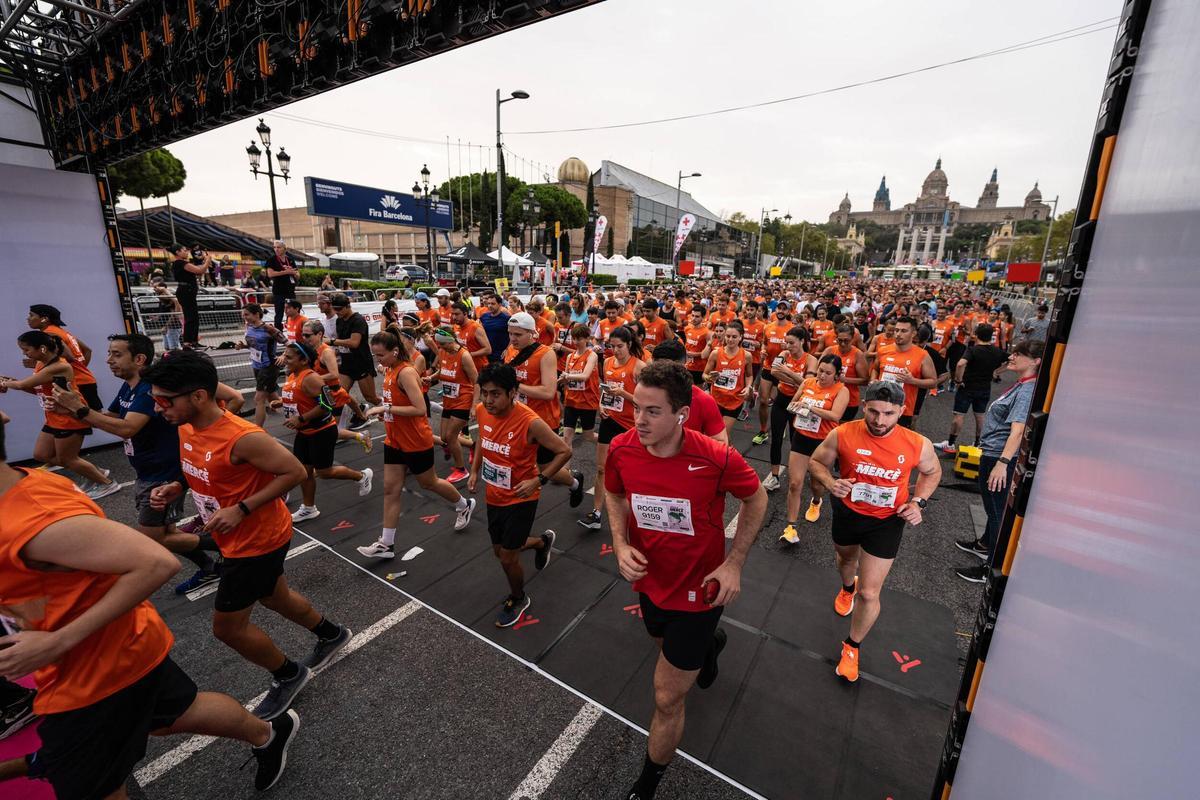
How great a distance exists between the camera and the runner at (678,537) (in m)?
2.44

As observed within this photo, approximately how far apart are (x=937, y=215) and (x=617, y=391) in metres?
Result: 196

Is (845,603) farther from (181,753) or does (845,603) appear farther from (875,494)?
(181,753)

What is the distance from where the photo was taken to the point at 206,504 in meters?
3.00

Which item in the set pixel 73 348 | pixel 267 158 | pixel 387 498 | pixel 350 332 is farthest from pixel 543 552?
pixel 267 158

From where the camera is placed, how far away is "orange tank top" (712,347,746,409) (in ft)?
21.0

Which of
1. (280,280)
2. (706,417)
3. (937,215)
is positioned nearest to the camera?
(706,417)

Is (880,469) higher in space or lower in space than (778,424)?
higher

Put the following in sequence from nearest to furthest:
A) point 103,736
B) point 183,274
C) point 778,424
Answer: point 103,736 → point 778,424 → point 183,274

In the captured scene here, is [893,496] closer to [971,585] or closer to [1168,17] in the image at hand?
[971,585]

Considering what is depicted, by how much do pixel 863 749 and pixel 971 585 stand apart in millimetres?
2626

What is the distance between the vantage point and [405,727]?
123 inches

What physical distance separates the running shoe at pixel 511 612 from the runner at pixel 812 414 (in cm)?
297

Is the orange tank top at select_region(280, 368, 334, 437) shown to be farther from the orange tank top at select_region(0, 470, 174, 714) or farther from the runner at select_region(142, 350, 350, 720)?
the orange tank top at select_region(0, 470, 174, 714)

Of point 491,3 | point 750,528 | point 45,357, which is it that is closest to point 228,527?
point 750,528
